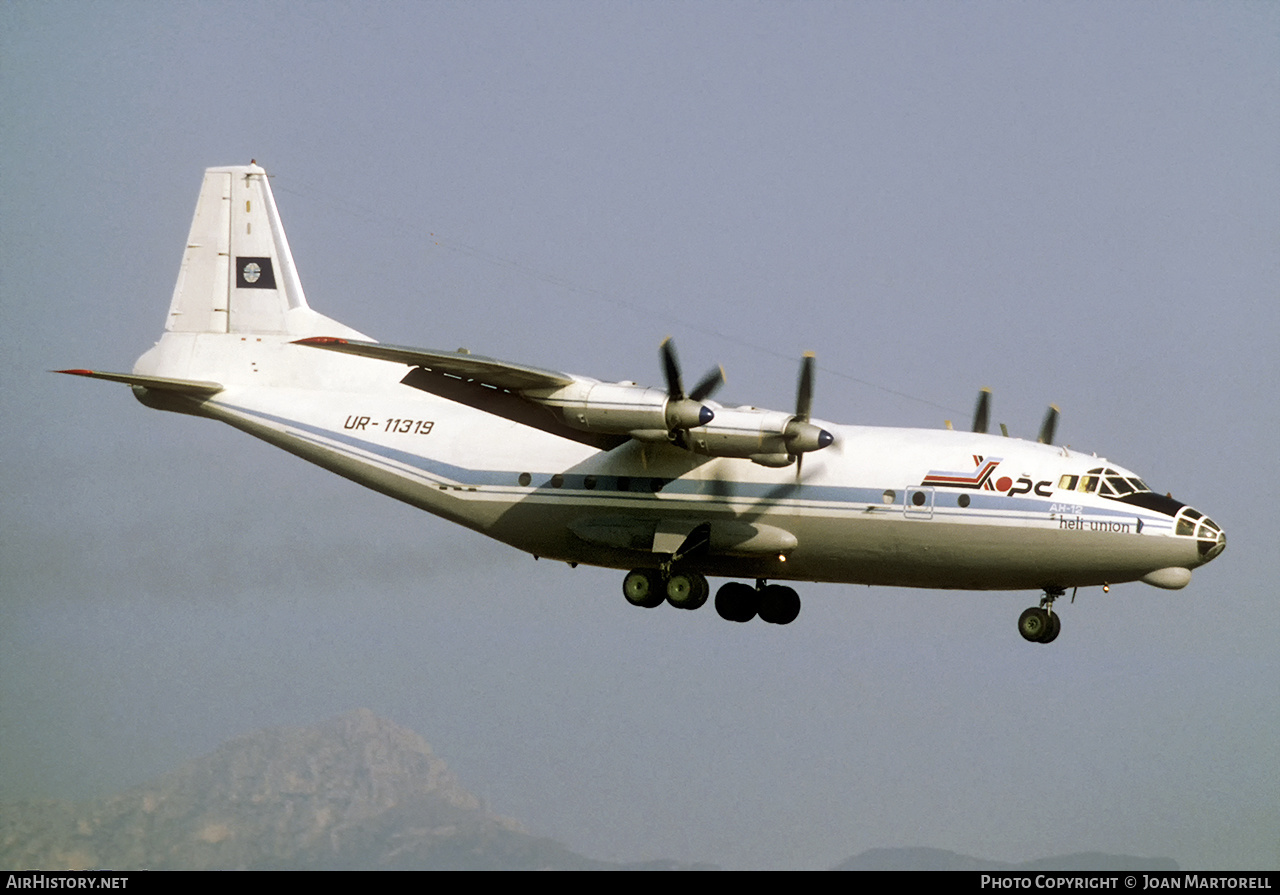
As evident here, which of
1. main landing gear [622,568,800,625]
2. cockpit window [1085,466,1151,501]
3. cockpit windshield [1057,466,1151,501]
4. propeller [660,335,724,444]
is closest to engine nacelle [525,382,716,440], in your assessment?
propeller [660,335,724,444]

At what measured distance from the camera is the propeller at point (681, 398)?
90.5ft

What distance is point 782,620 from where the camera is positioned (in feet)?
104

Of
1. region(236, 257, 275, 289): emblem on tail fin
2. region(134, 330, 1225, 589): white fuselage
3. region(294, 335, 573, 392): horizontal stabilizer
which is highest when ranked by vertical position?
region(236, 257, 275, 289): emblem on tail fin

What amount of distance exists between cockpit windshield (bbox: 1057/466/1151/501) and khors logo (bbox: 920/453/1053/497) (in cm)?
38

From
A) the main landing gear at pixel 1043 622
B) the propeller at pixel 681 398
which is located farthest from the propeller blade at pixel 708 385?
the main landing gear at pixel 1043 622

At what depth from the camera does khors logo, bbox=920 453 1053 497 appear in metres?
27.9

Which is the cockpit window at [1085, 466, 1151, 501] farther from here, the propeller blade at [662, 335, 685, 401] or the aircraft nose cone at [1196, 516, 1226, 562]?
the propeller blade at [662, 335, 685, 401]

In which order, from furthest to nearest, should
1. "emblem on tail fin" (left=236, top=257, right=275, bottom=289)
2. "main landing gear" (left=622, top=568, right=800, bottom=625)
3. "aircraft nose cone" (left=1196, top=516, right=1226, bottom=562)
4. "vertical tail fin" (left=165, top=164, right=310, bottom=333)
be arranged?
"emblem on tail fin" (left=236, top=257, right=275, bottom=289) < "vertical tail fin" (left=165, top=164, right=310, bottom=333) < "main landing gear" (left=622, top=568, right=800, bottom=625) < "aircraft nose cone" (left=1196, top=516, right=1226, bottom=562)

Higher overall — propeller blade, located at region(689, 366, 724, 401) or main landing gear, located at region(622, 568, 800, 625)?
propeller blade, located at region(689, 366, 724, 401)

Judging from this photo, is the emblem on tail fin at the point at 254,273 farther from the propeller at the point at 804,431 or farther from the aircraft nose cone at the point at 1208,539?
the aircraft nose cone at the point at 1208,539

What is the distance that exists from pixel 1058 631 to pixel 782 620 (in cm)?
543

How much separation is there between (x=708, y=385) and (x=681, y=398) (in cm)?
53
